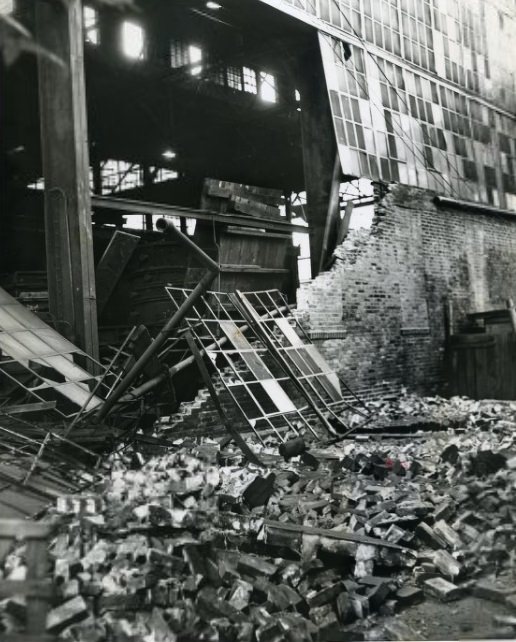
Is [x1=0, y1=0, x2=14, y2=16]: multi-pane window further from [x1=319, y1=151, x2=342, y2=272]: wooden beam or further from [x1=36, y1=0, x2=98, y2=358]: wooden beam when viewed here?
[x1=319, y1=151, x2=342, y2=272]: wooden beam

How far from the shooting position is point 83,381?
23.5 ft

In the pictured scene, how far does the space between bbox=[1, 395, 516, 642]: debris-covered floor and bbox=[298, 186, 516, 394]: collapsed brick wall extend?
5137mm

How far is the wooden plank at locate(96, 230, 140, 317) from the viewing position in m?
10.1

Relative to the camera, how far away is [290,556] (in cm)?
390

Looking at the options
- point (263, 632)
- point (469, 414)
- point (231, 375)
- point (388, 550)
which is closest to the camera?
point (263, 632)

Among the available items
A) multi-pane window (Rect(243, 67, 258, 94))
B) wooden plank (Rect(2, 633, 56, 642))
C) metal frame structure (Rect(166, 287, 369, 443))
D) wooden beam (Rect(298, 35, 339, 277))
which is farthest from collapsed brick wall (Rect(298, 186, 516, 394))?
wooden plank (Rect(2, 633, 56, 642))

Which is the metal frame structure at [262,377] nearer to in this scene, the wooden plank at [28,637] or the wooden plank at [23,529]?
the wooden plank at [23,529]

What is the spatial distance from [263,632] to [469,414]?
22.0 feet

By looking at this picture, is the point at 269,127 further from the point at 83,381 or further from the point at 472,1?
the point at 83,381

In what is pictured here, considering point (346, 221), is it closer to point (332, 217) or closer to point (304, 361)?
point (332, 217)

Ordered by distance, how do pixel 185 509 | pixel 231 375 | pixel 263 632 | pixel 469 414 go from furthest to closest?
pixel 469 414
pixel 231 375
pixel 185 509
pixel 263 632

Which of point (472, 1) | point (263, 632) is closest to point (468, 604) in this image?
point (263, 632)

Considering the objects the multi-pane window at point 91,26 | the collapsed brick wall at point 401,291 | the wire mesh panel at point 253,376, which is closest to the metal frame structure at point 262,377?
the wire mesh panel at point 253,376

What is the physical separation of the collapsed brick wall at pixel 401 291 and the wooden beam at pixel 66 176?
11.9 feet
